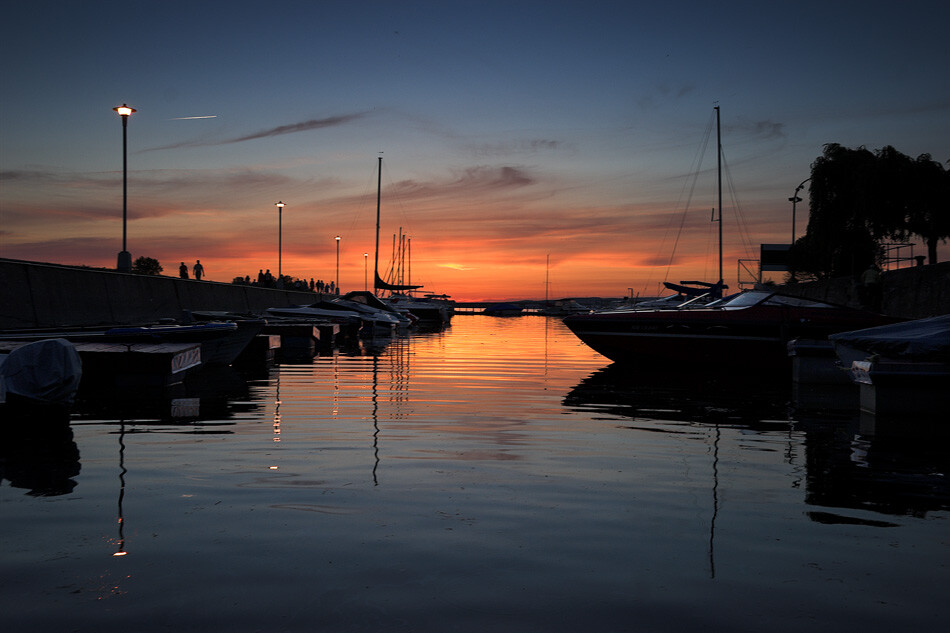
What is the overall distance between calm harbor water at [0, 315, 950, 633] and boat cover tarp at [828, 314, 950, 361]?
93 centimetres

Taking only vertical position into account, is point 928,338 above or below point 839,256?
below

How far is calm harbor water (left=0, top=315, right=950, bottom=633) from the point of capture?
359 centimetres

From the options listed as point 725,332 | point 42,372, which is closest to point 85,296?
point 42,372

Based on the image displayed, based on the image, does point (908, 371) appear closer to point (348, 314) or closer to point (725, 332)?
point (725, 332)

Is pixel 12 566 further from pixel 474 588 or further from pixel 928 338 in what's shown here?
pixel 928 338

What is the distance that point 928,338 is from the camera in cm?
995

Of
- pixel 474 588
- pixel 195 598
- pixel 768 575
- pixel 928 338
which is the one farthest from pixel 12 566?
pixel 928 338

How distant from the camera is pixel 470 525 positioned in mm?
4965

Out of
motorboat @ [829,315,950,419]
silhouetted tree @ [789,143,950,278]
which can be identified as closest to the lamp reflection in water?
motorboat @ [829,315,950,419]

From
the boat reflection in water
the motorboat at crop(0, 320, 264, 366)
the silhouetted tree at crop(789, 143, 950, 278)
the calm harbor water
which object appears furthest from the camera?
the silhouetted tree at crop(789, 143, 950, 278)

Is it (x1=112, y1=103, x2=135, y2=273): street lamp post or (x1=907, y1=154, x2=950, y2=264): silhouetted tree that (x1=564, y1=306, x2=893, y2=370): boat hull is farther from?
(x1=907, y1=154, x2=950, y2=264): silhouetted tree

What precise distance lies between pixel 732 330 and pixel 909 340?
27.0 feet

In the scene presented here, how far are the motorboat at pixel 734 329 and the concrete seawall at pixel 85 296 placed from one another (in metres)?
13.3

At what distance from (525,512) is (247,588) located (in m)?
2.13
